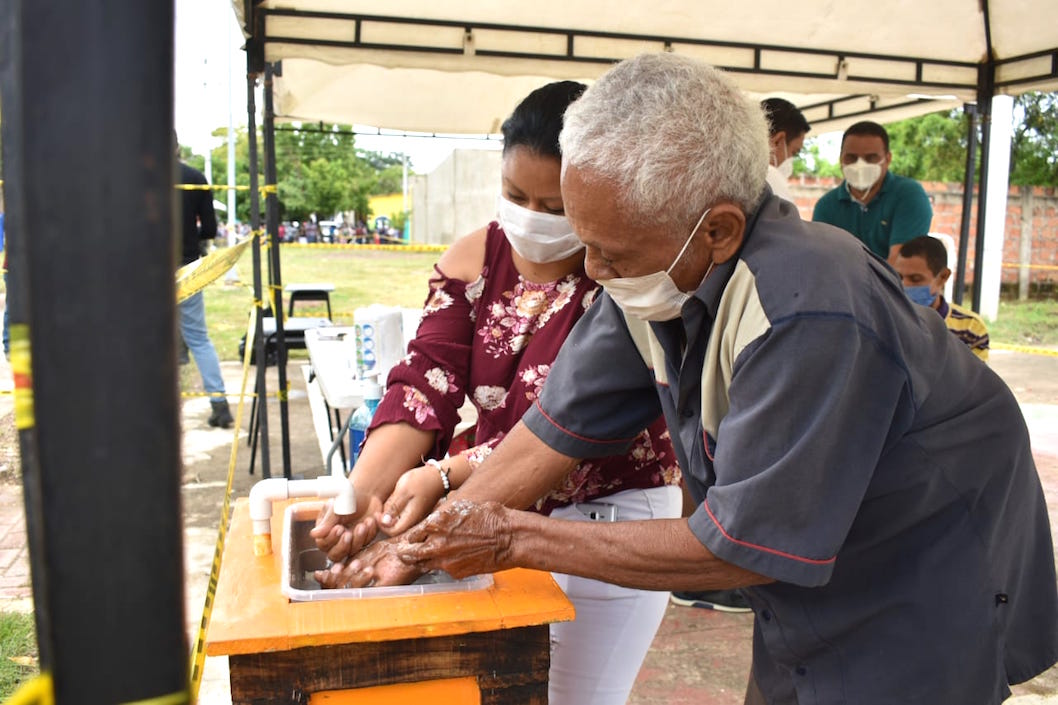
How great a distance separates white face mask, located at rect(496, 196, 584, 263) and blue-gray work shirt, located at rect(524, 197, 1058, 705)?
7.0 inches

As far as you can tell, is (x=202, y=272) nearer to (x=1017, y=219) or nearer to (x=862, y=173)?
(x=862, y=173)

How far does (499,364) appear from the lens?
1.73m

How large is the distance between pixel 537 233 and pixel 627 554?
677mm

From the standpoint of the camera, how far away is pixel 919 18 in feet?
14.6

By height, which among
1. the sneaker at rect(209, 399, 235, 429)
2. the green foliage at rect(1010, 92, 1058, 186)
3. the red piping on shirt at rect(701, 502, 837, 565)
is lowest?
the sneaker at rect(209, 399, 235, 429)

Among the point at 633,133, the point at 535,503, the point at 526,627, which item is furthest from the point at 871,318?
the point at 535,503

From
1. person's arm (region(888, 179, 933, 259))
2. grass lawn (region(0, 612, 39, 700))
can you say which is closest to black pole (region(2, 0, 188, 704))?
grass lawn (region(0, 612, 39, 700))

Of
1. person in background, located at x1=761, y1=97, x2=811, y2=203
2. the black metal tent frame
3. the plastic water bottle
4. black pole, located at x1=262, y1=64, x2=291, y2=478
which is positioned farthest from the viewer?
black pole, located at x1=262, y1=64, x2=291, y2=478

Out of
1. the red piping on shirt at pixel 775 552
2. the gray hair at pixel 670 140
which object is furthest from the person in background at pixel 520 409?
the red piping on shirt at pixel 775 552

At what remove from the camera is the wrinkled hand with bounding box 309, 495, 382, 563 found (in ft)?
5.05

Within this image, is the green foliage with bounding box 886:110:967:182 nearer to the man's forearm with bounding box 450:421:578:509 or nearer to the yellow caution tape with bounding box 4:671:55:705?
the man's forearm with bounding box 450:421:578:509

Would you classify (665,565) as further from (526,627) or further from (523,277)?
(523,277)

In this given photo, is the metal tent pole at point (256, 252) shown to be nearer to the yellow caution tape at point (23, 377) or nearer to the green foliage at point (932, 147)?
the yellow caution tape at point (23, 377)

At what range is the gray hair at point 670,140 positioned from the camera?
1.09 meters
